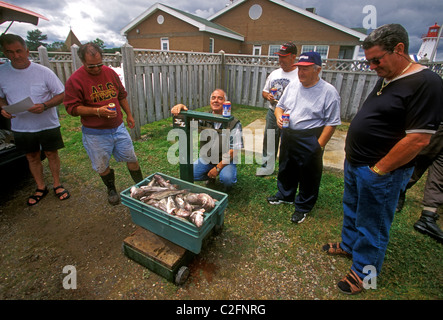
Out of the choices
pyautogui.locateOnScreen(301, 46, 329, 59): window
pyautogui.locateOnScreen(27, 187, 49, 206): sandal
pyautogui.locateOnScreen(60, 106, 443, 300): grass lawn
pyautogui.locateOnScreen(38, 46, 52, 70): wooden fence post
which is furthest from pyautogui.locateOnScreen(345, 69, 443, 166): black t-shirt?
Result: pyautogui.locateOnScreen(301, 46, 329, 59): window

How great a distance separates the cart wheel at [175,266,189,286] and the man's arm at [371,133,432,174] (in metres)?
2.12

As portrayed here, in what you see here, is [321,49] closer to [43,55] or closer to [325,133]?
[43,55]

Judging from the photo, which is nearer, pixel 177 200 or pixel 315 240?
pixel 177 200

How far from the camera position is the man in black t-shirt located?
1625 mm

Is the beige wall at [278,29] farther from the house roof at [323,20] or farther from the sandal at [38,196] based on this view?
the sandal at [38,196]

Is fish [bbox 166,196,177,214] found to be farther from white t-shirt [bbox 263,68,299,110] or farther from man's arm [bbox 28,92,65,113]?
white t-shirt [bbox 263,68,299,110]

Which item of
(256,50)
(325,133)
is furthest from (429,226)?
(256,50)

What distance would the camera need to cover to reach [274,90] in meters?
4.12

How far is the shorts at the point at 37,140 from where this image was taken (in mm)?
3307

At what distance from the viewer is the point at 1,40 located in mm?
2873

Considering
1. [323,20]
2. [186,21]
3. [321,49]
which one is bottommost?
[321,49]

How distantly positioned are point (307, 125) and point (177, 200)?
193 cm

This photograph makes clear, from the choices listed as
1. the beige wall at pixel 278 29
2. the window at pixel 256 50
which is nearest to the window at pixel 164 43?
the beige wall at pixel 278 29
